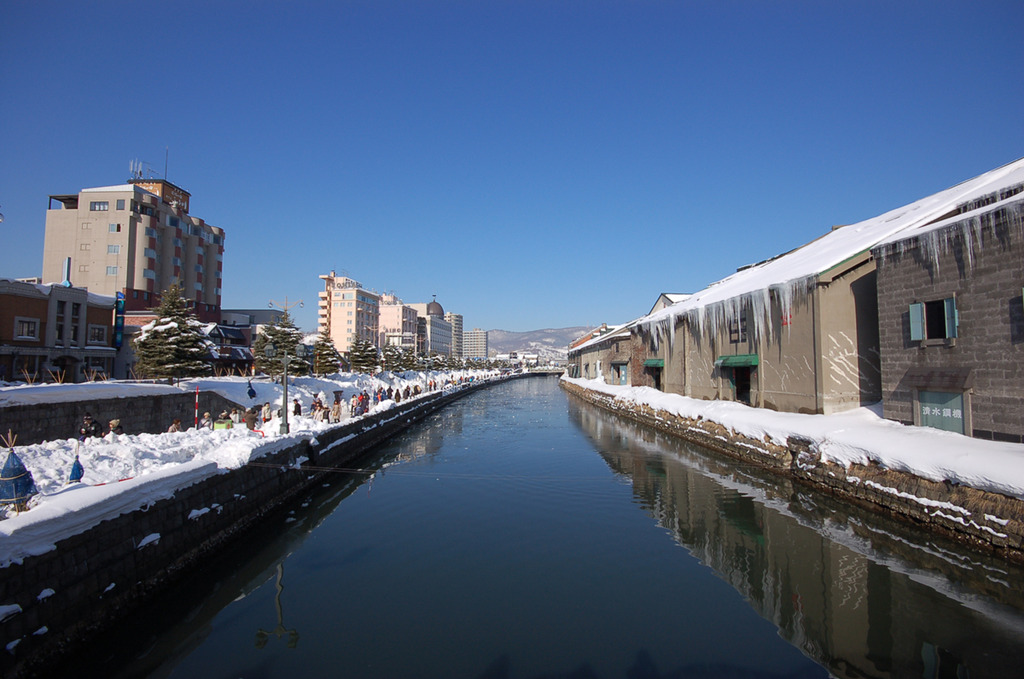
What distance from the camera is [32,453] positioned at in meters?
12.0

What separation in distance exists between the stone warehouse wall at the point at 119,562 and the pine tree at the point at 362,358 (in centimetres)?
4189

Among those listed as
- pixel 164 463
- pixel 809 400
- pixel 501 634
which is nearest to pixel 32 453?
pixel 164 463

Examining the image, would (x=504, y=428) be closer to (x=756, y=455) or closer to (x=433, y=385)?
(x=756, y=455)

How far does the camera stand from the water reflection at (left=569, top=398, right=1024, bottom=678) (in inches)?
299

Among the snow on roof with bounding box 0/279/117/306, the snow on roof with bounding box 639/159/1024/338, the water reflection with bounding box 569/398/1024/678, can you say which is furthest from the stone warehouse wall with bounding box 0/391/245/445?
the snow on roof with bounding box 639/159/1024/338

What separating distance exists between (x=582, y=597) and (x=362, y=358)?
50800mm

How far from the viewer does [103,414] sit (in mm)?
19094

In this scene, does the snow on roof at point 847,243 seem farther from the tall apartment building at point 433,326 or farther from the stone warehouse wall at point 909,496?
the tall apartment building at point 433,326

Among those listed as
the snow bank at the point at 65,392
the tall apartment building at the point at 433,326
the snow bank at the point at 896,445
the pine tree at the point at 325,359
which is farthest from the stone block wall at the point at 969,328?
the tall apartment building at the point at 433,326

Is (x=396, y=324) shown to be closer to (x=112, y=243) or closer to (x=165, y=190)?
(x=165, y=190)

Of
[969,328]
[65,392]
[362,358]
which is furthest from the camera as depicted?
[362,358]

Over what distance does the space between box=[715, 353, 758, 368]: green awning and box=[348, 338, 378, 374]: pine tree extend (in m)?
39.4

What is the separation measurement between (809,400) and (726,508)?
7831mm

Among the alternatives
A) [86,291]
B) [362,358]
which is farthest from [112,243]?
[362,358]
